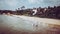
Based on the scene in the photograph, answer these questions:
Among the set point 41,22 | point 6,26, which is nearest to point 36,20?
point 41,22

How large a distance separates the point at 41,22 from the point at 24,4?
1.23 ft

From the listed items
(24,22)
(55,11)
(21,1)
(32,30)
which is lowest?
(32,30)

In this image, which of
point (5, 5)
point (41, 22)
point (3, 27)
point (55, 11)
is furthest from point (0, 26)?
point (55, 11)

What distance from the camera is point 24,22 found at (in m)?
1.97

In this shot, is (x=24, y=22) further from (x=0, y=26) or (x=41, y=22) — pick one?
(x=0, y=26)

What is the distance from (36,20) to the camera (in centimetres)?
197

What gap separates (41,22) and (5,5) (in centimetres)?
61

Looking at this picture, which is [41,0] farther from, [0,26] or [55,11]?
[0,26]

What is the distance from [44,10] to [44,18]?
0.12 metres

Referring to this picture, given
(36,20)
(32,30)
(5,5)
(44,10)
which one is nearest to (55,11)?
(44,10)

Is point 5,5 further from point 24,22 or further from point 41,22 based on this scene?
point 41,22

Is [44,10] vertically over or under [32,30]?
over

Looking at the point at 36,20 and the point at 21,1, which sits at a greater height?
the point at 21,1

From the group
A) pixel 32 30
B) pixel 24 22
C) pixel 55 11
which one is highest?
pixel 55 11
